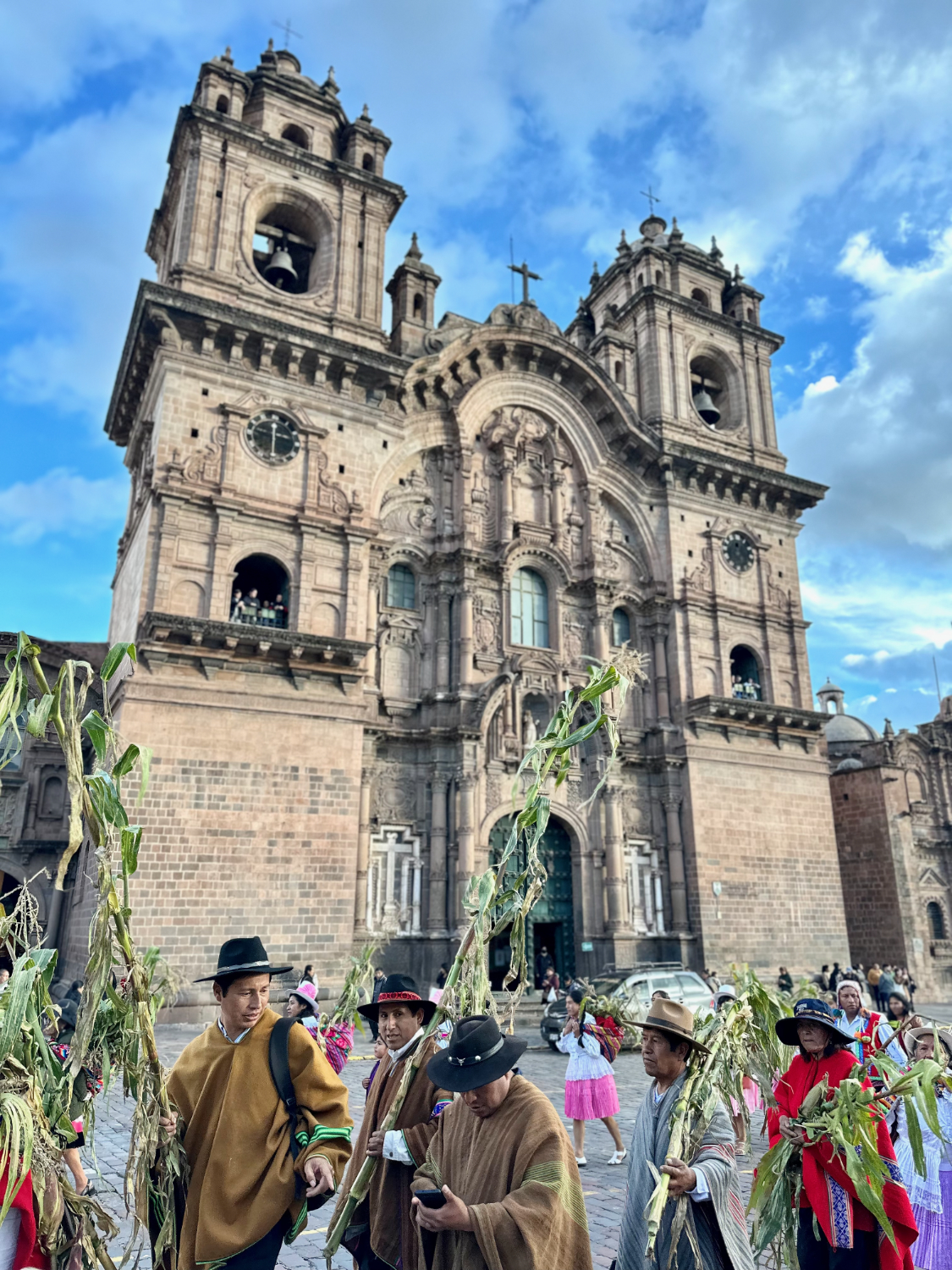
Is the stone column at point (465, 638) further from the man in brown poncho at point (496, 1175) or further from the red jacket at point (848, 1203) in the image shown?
the man in brown poncho at point (496, 1175)

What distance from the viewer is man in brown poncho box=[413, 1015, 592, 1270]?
10.0 feet

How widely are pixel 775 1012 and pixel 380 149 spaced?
1035 inches

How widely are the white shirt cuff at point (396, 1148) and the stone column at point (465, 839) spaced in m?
16.8

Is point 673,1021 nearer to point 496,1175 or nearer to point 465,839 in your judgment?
point 496,1175

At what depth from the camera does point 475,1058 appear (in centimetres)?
335

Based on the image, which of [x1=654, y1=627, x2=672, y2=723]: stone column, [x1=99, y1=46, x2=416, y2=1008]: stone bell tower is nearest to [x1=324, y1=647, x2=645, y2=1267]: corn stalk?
[x1=99, y1=46, x2=416, y2=1008]: stone bell tower

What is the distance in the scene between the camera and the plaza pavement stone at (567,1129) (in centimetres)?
637

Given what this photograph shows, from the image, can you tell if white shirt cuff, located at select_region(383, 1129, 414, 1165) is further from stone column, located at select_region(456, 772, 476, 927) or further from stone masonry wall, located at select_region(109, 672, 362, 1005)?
stone column, located at select_region(456, 772, 476, 927)

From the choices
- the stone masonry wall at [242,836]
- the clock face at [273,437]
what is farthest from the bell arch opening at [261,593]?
the clock face at [273,437]

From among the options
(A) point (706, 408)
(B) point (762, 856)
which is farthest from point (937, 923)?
(A) point (706, 408)

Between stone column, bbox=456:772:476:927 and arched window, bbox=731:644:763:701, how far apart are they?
9418 millimetres

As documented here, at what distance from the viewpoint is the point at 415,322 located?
25.4m

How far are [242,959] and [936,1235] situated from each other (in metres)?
4.63

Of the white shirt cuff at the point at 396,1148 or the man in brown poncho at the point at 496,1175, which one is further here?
the white shirt cuff at the point at 396,1148
